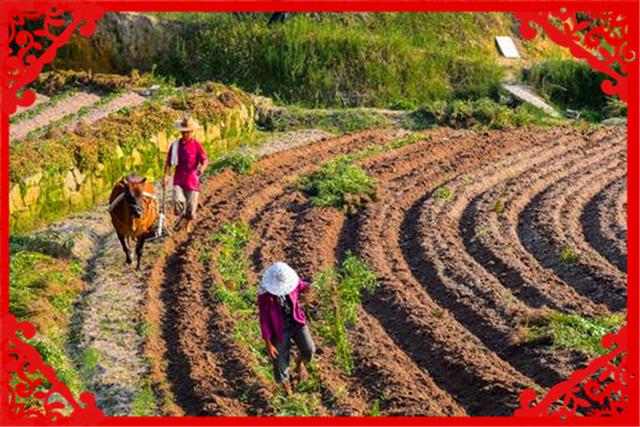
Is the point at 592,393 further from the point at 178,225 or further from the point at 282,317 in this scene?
the point at 178,225

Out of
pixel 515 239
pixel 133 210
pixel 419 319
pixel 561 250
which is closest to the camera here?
pixel 419 319

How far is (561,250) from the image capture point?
14352 millimetres

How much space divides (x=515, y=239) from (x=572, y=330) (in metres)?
3.25

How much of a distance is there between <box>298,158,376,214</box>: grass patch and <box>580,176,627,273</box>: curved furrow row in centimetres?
287

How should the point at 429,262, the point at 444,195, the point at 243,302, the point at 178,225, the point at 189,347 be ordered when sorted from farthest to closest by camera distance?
the point at 444,195
the point at 178,225
the point at 429,262
the point at 243,302
the point at 189,347

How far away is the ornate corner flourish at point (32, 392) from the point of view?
32.6 feet

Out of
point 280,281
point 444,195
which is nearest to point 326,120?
point 444,195

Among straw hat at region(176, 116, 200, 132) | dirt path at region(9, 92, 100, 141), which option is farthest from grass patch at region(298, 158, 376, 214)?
dirt path at region(9, 92, 100, 141)

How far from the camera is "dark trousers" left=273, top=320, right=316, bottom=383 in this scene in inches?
409

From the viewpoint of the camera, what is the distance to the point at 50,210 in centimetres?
1527

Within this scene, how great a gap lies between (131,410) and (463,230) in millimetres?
6103

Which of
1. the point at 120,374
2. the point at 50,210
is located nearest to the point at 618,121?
the point at 50,210

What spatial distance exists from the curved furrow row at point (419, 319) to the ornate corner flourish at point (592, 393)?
15.7 inches

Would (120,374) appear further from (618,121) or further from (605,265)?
(618,121)
